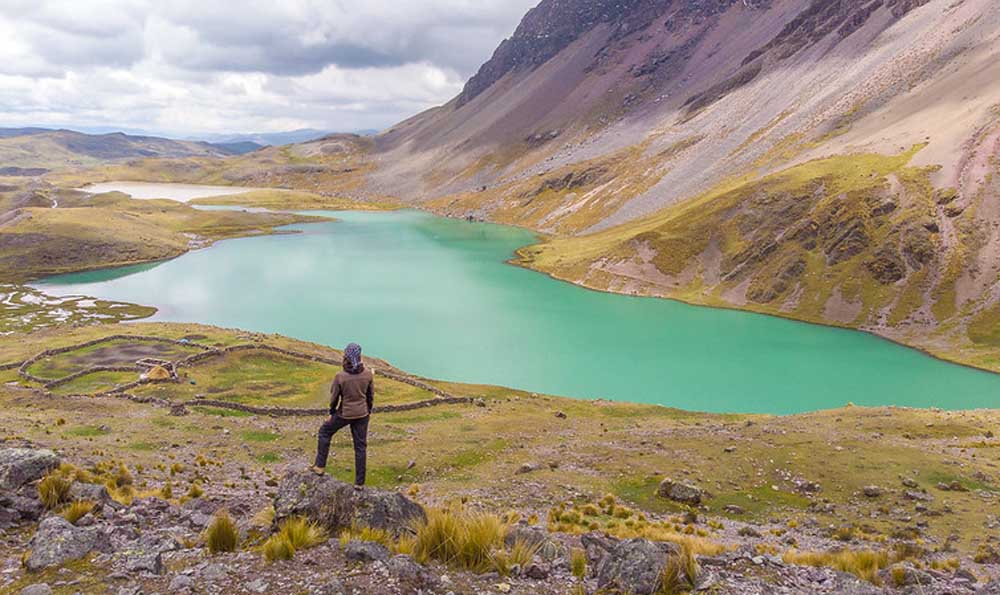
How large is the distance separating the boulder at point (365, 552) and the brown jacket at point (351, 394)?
4.82 meters

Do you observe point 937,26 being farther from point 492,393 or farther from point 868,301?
point 492,393

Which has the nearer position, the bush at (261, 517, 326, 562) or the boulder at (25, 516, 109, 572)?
the boulder at (25, 516, 109, 572)

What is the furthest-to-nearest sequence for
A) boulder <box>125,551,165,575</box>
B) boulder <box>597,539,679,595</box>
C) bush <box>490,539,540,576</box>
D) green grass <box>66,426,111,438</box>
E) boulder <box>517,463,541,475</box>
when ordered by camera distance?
1. green grass <box>66,426,111,438</box>
2. boulder <box>517,463,541,475</box>
3. bush <box>490,539,540,576</box>
4. boulder <box>597,539,679,595</box>
5. boulder <box>125,551,165,575</box>

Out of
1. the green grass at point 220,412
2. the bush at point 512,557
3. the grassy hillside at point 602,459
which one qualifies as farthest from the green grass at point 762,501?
the green grass at point 220,412

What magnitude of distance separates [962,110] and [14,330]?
18326 cm

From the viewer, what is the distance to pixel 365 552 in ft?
38.9

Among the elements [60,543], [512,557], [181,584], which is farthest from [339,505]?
[60,543]

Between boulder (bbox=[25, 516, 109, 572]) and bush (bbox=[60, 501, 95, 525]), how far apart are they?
102 centimetres

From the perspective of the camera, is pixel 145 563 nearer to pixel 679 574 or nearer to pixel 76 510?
pixel 76 510

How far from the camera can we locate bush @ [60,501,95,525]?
44.3ft

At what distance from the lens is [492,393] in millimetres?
59906

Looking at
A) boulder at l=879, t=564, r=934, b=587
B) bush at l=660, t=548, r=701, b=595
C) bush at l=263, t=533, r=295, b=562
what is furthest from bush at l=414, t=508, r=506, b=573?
boulder at l=879, t=564, r=934, b=587

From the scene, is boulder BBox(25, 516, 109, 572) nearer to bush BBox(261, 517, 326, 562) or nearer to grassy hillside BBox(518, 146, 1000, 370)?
bush BBox(261, 517, 326, 562)

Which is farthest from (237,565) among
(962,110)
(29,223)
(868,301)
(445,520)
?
(29,223)
